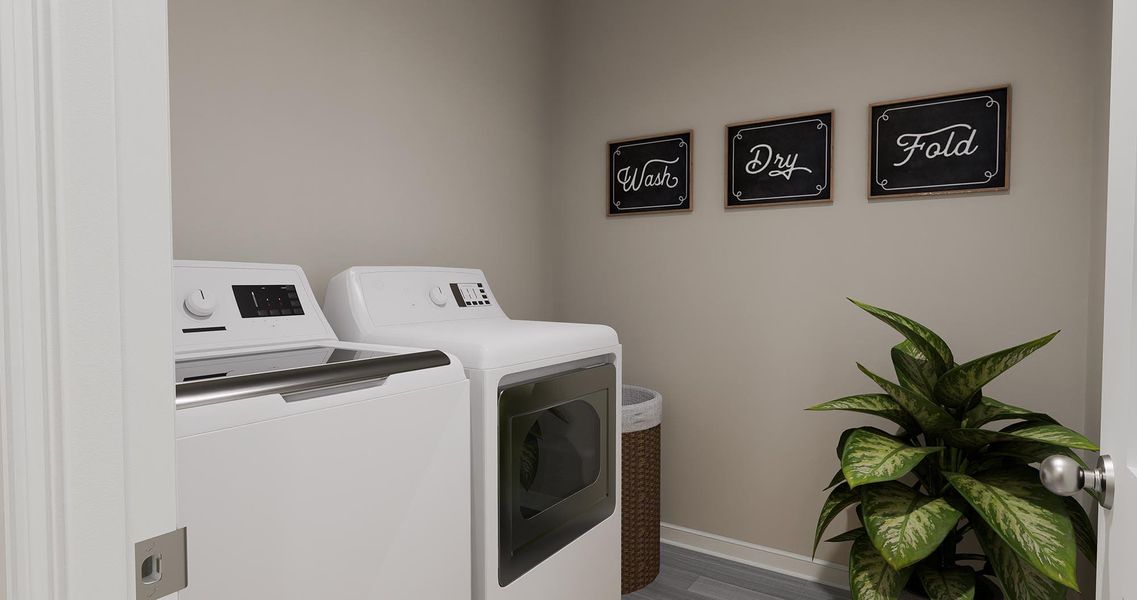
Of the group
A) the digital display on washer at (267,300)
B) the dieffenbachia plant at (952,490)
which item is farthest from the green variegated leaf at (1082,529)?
the digital display on washer at (267,300)

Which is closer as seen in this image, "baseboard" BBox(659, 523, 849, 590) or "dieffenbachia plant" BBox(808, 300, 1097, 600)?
"dieffenbachia plant" BBox(808, 300, 1097, 600)

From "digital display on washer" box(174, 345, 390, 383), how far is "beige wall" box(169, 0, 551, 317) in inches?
16.4

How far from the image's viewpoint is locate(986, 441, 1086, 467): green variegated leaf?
150 cm

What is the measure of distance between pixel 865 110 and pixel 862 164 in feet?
0.59

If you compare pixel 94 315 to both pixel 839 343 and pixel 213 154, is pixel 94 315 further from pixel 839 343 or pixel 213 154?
pixel 839 343

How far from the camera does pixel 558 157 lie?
9.11 feet

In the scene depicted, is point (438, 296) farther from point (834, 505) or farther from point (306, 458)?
point (834, 505)

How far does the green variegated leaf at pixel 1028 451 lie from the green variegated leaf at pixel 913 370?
202 mm

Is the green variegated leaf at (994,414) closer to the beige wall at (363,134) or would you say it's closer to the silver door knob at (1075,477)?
the silver door knob at (1075,477)

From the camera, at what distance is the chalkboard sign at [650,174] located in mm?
2438

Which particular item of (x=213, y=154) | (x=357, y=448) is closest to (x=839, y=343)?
(x=357, y=448)

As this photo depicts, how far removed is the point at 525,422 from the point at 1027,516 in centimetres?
114

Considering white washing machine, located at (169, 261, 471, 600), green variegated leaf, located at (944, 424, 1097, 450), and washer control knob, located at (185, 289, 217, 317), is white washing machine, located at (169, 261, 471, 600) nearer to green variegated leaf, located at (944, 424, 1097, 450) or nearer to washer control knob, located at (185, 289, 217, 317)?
washer control knob, located at (185, 289, 217, 317)

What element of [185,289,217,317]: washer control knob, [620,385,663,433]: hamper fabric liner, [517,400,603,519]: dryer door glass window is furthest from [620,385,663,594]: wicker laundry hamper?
[185,289,217,317]: washer control knob
